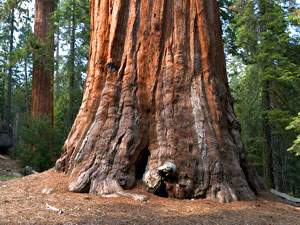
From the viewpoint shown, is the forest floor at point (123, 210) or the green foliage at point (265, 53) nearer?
the forest floor at point (123, 210)

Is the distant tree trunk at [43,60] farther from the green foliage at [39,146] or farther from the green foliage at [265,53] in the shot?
the green foliage at [265,53]

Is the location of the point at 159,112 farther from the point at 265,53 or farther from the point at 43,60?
the point at 43,60

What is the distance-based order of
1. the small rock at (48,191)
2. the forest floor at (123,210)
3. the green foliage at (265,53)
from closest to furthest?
the forest floor at (123,210) < the small rock at (48,191) < the green foliage at (265,53)

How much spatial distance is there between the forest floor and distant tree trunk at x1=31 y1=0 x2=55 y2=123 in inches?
429

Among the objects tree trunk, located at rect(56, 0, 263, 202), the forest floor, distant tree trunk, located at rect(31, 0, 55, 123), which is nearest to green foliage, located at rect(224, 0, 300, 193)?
tree trunk, located at rect(56, 0, 263, 202)

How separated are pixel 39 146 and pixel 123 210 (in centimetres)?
991

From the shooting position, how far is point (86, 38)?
15438 mm

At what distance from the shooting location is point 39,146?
1266 cm

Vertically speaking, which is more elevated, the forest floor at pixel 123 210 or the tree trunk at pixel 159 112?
the tree trunk at pixel 159 112

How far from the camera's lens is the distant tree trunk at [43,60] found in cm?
1530

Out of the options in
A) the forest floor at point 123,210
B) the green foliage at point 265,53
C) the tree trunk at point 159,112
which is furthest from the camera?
the green foliage at point 265,53

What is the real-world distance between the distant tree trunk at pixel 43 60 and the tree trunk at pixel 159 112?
10.1m

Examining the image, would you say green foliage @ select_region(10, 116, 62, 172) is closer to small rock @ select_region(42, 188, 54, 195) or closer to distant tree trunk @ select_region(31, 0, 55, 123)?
distant tree trunk @ select_region(31, 0, 55, 123)

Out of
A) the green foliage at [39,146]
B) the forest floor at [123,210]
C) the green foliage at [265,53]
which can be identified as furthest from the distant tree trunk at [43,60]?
the forest floor at [123,210]
